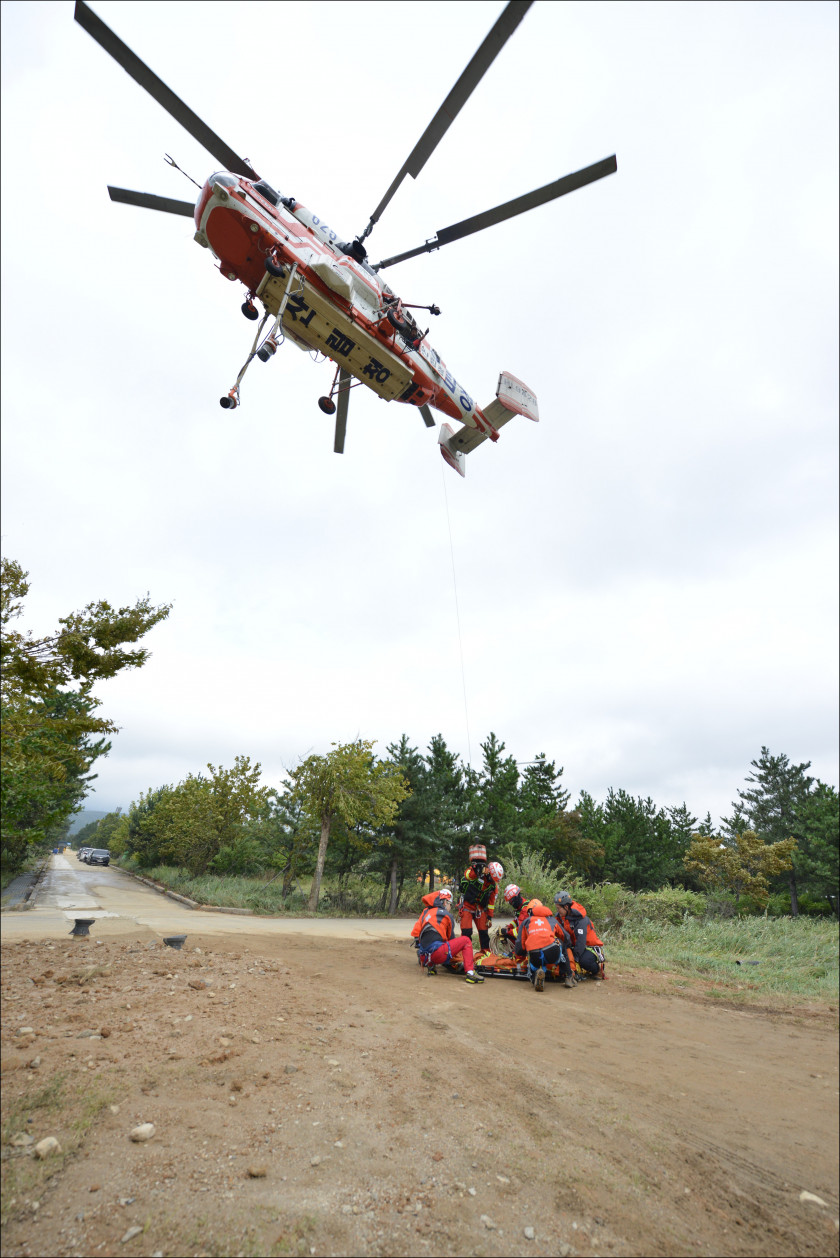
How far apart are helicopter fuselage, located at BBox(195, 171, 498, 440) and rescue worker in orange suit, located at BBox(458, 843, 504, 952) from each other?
7865 mm

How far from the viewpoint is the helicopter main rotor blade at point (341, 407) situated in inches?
340

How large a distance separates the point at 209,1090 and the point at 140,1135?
604 millimetres

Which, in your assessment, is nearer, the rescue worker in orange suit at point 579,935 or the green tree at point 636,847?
the rescue worker in orange suit at point 579,935

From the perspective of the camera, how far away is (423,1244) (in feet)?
6.86

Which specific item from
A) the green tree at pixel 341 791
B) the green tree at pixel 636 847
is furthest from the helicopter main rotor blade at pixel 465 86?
the green tree at pixel 636 847

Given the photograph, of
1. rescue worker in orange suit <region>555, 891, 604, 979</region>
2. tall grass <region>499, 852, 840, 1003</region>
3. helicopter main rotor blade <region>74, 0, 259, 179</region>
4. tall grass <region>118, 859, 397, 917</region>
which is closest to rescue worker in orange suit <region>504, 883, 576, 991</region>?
rescue worker in orange suit <region>555, 891, 604, 979</region>

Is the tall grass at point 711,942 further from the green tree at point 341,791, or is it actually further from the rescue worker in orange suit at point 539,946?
the green tree at point 341,791

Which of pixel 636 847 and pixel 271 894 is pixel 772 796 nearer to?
pixel 636 847

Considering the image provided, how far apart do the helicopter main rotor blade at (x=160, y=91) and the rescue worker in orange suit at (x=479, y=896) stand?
10752mm

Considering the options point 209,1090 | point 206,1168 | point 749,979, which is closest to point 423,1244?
point 206,1168

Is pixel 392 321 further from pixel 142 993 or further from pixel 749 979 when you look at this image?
pixel 749 979

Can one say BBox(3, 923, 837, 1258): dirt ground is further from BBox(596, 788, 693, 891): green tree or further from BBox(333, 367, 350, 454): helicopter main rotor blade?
BBox(596, 788, 693, 891): green tree

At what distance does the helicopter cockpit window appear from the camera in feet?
24.3

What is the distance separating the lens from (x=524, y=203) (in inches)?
257
